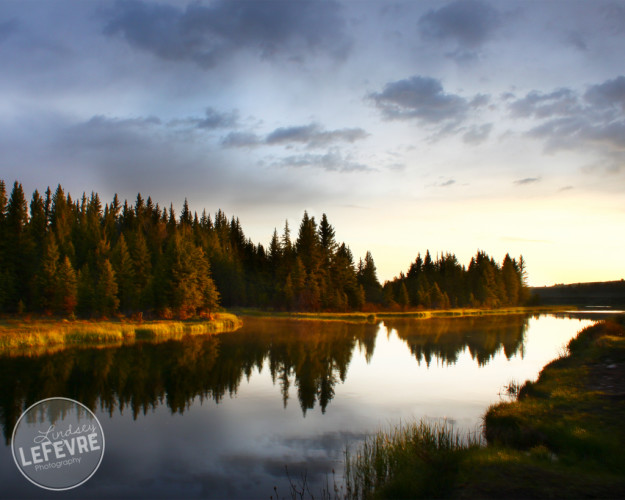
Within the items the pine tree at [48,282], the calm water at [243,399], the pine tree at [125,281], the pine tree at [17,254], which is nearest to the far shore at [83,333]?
the calm water at [243,399]

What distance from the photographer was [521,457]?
1077 centimetres

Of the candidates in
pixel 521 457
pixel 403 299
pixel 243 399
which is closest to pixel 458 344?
pixel 243 399

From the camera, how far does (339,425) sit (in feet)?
60.6

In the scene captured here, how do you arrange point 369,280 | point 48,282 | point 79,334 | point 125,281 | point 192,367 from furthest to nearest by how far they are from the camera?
point 369,280 < point 125,281 < point 48,282 < point 79,334 < point 192,367

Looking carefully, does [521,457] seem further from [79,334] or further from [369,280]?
[369,280]

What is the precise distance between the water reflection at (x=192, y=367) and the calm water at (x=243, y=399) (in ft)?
0.35

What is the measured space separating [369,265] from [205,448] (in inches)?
4501

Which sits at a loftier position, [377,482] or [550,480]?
[550,480]

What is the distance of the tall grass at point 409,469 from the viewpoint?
967 centimetres

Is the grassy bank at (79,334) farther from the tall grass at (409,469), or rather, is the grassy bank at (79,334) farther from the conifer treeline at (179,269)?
the tall grass at (409,469)

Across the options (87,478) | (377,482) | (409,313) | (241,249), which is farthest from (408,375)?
(241,249)

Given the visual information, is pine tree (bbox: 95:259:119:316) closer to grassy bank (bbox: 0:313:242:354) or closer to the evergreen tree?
grassy bank (bbox: 0:313:242:354)

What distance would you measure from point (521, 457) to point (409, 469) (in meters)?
2.83

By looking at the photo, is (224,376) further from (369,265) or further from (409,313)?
(369,265)
